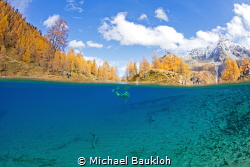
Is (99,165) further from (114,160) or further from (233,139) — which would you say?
(233,139)

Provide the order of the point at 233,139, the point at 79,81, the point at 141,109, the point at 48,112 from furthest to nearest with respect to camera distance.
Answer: the point at 48,112 → the point at 141,109 → the point at 79,81 → the point at 233,139

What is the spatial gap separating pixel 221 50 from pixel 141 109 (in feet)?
673

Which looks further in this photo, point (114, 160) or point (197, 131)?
point (197, 131)

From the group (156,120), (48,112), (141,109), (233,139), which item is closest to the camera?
(233,139)

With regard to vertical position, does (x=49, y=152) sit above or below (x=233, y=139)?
below

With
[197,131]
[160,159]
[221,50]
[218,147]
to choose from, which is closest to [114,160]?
[160,159]

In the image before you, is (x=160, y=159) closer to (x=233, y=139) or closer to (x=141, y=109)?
(x=233, y=139)

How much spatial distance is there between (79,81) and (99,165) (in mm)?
14788

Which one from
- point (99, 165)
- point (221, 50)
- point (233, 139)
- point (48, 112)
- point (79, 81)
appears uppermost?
point (221, 50)

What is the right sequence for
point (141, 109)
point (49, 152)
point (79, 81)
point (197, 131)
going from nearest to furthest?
point (49, 152) < point (197, 131) < point (79, 81) < point (141, 109)

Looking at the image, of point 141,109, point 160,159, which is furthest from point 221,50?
point 160,159

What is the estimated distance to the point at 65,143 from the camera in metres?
10.3

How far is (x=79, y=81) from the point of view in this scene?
20969 mm

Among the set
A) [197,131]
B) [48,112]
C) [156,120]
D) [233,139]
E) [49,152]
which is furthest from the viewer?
[48,112]
